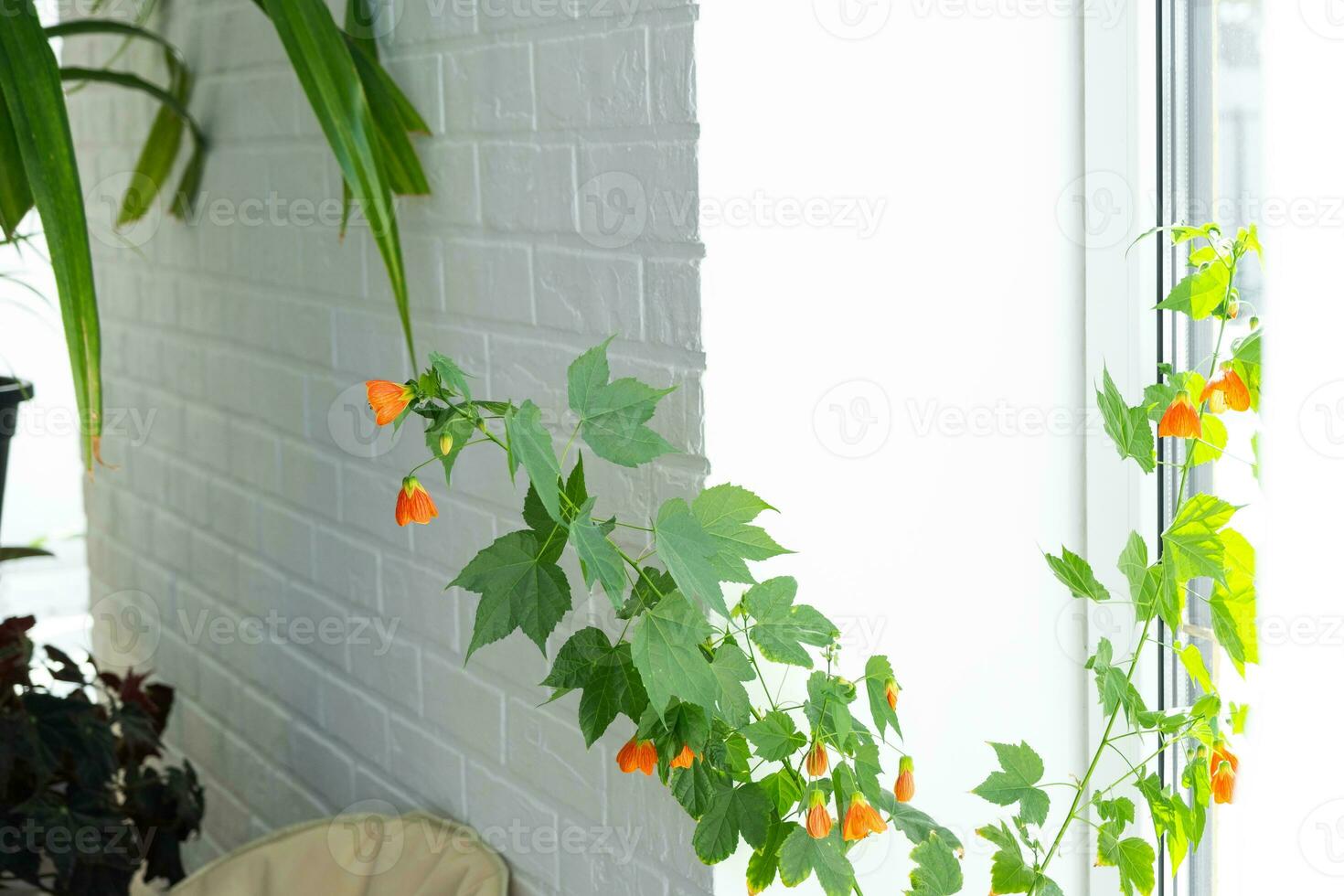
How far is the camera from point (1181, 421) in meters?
0.86

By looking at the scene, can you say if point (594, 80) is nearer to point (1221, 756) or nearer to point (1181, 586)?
point (1181, 586)

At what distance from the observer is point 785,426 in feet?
3.50

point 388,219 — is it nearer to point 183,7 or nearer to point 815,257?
point 815,257

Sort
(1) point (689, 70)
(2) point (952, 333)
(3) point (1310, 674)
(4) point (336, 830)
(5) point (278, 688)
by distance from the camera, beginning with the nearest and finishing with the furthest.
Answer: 1. (3) point (1310, 674)
2. (1) point (689, 70)
3. (2) point (952, 333)
4. (4) point (336, 830)
5. (5) point (278, 688)

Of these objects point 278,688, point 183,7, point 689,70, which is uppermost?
point 183,7

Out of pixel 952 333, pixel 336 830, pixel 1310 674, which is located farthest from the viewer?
pixel 336 830

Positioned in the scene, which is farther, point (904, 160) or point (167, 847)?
point (167, 847)

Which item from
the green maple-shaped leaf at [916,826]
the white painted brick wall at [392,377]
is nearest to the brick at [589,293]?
the white painted brick wall at [392,377]

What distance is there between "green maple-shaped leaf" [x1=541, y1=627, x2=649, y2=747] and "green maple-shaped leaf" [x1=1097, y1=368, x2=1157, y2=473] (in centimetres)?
37

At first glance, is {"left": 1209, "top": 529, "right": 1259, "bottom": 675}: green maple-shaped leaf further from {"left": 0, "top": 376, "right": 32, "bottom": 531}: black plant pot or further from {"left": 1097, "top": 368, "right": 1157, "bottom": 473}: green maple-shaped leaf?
{"left": 0, "top": 376, "right": 32, "bottom": 531}: black plant pot

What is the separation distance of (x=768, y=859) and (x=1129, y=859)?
26 centimetres

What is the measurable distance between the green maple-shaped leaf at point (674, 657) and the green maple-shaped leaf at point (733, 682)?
0.04 m

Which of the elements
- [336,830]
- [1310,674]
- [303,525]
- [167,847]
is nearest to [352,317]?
[303,525]

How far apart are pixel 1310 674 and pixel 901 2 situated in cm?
60
